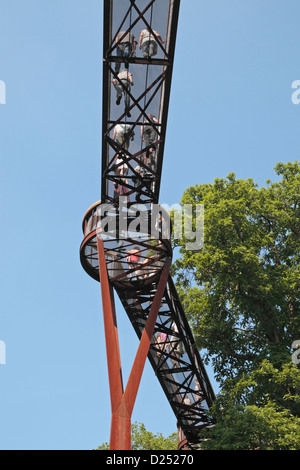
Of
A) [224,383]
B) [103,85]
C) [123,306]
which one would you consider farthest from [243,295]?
[103,85]

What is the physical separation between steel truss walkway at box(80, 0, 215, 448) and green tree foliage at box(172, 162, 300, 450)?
1331 mm

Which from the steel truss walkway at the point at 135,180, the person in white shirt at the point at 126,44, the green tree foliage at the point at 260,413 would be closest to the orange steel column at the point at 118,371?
the steel truss walkway at the point at 135,180

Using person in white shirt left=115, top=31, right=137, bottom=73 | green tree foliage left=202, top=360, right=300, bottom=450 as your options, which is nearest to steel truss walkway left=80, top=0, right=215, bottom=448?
person in white shirt left=115, top=31, right=137, bottom=73

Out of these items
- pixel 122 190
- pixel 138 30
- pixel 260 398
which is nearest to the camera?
pixel 138 30

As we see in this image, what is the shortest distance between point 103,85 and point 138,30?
1263 mm

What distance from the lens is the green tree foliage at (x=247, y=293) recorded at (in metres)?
14.0

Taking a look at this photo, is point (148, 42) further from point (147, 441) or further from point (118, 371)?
point (147, 441)

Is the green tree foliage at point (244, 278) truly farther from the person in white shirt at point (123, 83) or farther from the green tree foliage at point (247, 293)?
the person in white shirt at point (123, 83)

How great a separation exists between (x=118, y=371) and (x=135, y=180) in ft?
14.1

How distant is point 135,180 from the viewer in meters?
12.0

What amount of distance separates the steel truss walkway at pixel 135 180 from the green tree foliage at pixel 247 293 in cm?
133

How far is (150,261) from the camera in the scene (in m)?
13.3

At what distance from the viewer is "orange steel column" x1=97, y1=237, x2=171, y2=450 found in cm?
1030

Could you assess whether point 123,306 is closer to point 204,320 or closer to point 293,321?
point 204,320
